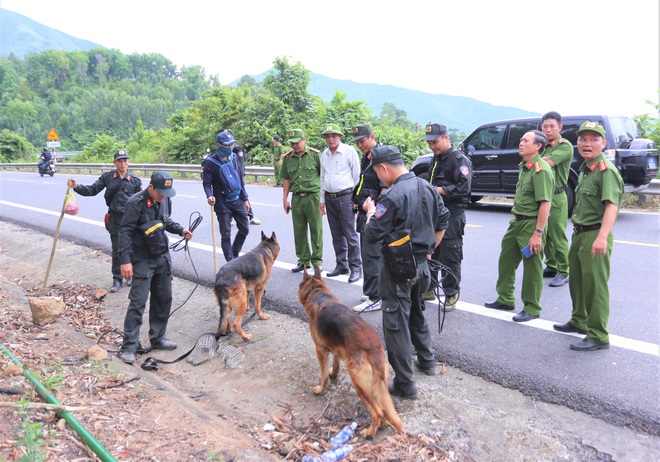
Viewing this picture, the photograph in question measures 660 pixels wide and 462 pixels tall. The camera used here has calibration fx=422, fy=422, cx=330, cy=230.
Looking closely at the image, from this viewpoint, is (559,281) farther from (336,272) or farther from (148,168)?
(148,168)

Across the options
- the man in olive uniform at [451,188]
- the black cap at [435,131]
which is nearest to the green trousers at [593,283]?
the man in olive uniform at [451,188]

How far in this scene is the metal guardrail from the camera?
53.1ft

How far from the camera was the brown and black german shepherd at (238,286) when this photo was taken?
446 centimetres

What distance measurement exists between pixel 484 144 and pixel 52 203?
506 inches

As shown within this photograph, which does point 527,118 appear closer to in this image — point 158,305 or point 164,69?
point 158,305

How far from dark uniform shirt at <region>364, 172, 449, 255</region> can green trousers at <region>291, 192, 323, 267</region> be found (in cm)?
281

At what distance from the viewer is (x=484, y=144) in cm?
1014

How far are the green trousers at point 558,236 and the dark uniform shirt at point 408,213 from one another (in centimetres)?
283

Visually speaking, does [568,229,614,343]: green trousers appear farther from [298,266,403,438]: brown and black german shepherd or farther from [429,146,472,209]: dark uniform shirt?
[298,266,403,438]: brown and black german shepherd

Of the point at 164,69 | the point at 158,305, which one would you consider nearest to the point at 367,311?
the point at 158,305

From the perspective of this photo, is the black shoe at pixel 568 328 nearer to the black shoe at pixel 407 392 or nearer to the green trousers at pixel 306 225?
the black shoe at pixel 407 392

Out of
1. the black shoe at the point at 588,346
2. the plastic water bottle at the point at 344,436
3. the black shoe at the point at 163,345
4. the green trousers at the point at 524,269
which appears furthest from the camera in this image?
the black shoe at the point at 163,345

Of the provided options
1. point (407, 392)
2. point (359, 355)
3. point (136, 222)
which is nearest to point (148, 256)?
point (136, 222)

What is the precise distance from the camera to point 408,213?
3.10m
